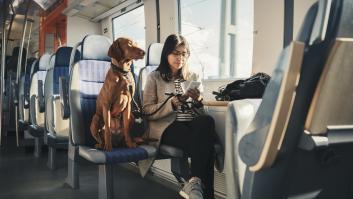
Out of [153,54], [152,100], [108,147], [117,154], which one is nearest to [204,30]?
[153,54]

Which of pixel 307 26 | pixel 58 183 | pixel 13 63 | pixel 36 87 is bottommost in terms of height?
pixel 58 183

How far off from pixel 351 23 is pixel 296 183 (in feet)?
1.15

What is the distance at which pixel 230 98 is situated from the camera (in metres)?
2.31

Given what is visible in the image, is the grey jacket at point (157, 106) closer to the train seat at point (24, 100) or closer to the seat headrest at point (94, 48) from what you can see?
the seat headrest at point (94, 48)

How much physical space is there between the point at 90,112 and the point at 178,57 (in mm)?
692

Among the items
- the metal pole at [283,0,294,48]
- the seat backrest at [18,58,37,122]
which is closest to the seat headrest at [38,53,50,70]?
the seat backrest at [18,58,37,122]

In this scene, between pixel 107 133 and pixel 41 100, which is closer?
pixel 107 133

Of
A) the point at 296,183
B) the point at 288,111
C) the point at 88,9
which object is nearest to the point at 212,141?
the point at 296,183

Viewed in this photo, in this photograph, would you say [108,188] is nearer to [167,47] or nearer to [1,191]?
[167,47]

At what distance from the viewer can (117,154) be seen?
1896mm

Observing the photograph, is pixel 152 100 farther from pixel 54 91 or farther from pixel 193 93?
pixel 54 91

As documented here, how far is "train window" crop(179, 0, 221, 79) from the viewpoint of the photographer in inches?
134

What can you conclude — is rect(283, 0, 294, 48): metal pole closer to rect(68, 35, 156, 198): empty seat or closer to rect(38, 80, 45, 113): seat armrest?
rect(68, 35, 156, 198): empty seat

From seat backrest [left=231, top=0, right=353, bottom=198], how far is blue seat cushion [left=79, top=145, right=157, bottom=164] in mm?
1230
